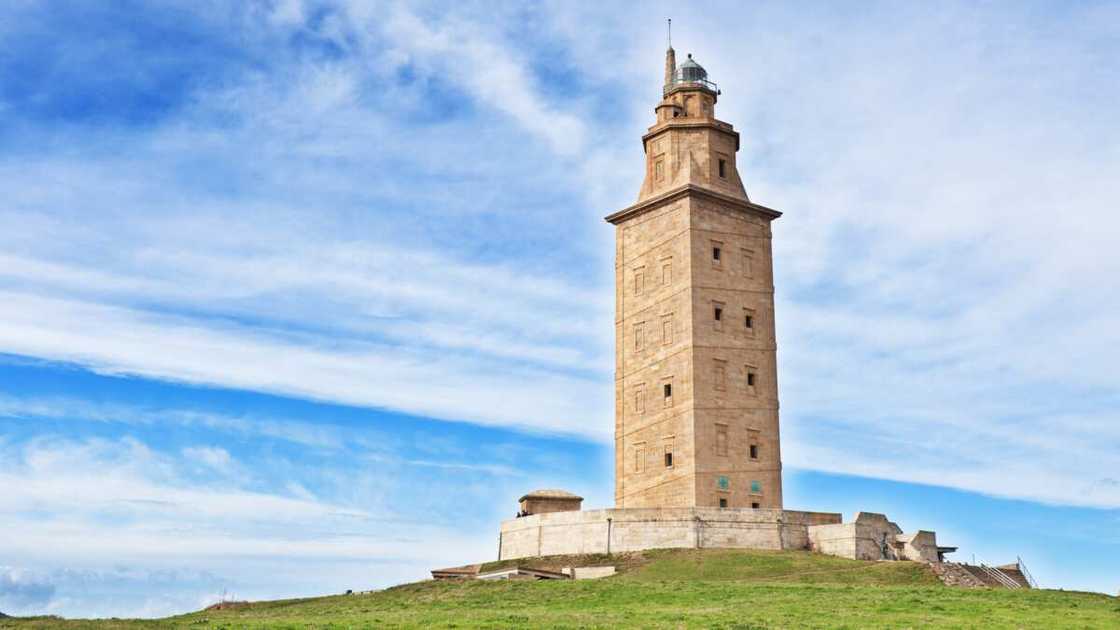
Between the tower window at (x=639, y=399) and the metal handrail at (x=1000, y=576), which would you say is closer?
the metal handrail at (x=1000, y=576)

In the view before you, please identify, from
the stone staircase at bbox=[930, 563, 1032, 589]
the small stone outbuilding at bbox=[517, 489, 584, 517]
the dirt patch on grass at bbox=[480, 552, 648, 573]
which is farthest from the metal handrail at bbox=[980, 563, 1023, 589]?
the small stone outbuilding at bbox=[517, 489, 584, 517]

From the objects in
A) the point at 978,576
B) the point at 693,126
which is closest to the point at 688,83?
the point at 693,126

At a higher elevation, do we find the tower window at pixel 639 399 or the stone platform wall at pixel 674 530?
the tower window at pixel 639 399

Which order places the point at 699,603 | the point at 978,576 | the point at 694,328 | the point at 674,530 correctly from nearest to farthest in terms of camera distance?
the point at 699,603 < the point at 978,576 < the point at 674,530 < the point at 694,328

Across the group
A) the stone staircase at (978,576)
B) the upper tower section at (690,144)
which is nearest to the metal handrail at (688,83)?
the upper tower section at (690,144)

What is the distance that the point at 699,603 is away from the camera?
40906mm

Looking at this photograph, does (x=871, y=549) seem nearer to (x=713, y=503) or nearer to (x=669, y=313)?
(x=713, y=503)

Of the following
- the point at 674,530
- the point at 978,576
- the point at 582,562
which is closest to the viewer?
the point at 978,576

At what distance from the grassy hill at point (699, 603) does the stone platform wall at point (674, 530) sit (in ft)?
3.21

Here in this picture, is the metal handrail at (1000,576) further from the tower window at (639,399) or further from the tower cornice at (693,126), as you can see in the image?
the tower cornice at (693,126)

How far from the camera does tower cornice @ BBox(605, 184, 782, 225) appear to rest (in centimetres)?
6700

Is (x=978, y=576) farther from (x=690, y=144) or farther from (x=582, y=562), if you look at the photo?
(x=690, y=144)

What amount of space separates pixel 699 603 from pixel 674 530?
17.4 meters

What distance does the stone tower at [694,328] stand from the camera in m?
64.0
